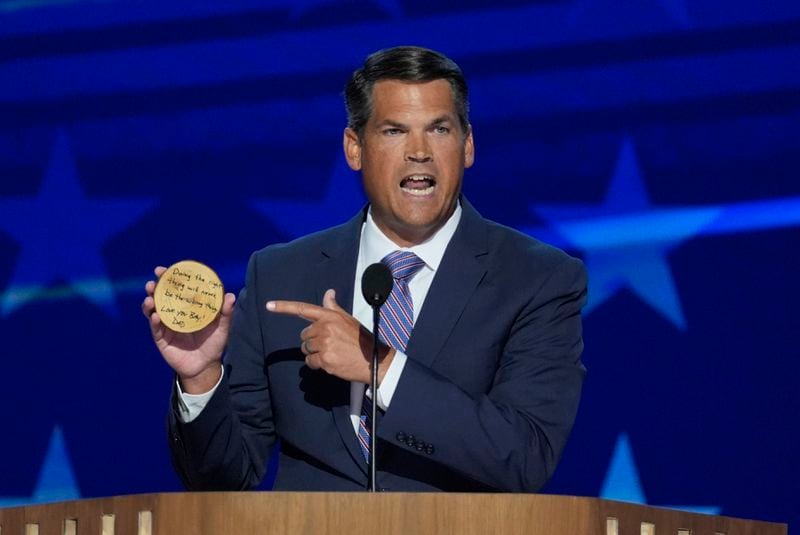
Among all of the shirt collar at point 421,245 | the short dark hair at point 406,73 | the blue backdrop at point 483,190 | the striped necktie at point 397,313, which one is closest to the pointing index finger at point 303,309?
the striped necktie at point 397,313

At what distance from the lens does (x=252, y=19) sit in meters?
3.64

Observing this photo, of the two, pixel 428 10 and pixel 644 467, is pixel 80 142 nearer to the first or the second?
pixel 428 10

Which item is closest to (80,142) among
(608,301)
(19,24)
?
(19,24)

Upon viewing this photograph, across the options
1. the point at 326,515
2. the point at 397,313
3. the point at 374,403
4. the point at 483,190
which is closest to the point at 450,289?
the point at 397,313

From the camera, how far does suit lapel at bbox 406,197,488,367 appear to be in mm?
2463

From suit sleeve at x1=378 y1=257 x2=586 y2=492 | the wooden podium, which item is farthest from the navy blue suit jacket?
the wooden podium

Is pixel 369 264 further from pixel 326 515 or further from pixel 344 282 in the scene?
pixel 326 515

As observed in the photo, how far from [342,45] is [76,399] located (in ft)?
3.65

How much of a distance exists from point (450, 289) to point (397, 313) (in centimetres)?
10

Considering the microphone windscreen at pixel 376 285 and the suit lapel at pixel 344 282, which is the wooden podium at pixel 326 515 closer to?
the microphone windscreen at pixel 376 285

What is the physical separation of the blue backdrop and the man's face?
2.75 feet

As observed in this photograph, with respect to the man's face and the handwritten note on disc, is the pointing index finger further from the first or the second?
the man's face

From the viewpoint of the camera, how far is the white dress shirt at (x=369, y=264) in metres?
2.36

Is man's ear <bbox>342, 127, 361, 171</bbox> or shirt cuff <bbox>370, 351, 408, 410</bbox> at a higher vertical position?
man's ear <bbox>342, 127, 361, 171</bbox>
